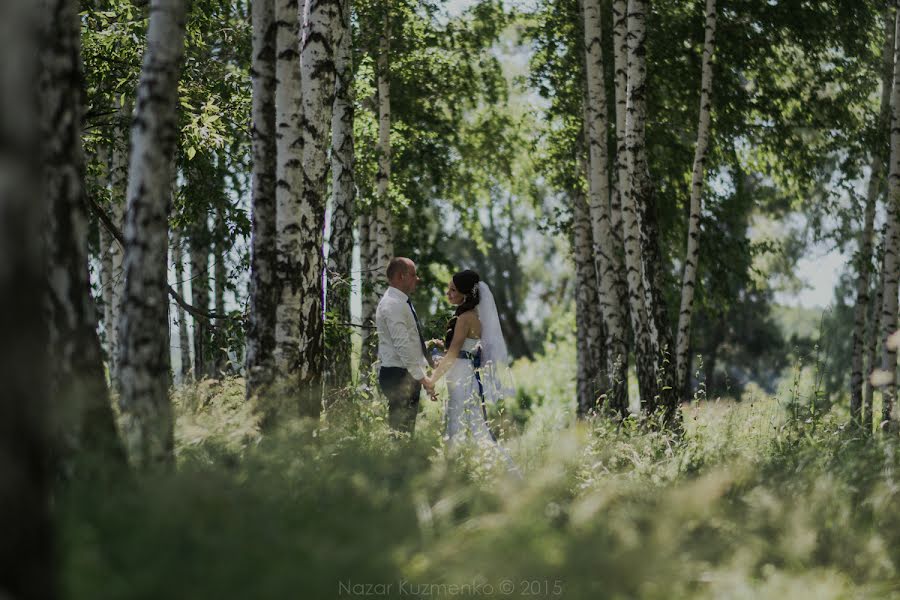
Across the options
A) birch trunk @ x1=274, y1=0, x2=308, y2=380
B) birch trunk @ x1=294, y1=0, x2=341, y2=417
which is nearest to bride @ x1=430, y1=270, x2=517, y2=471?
birch trunk @ x1=294, y1=0, x2=341, y2=417

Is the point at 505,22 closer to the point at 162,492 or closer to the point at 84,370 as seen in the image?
the point at 84,370

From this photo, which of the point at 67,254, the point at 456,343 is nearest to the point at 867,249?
the point at 456,343

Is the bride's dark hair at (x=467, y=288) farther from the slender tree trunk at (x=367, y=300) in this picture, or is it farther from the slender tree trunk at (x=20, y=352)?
the slender tree trunk at (x=20, y=352)

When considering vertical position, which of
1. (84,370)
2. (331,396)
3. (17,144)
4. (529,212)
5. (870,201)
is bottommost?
(331,396)

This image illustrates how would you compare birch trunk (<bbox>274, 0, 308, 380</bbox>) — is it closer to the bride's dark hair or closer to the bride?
the bride

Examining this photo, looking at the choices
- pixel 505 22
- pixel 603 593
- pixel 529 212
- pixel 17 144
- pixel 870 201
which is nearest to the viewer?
pixel 17 144

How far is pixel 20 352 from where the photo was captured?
231 cm

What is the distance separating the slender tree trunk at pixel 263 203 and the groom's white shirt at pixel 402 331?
1399 millimetres

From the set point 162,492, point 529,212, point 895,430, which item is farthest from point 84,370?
point 529,212

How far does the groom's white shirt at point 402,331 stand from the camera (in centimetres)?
883

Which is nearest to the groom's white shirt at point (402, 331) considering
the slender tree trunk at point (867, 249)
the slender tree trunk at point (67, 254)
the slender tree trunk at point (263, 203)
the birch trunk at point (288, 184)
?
the birch trunk at point (288, 184)

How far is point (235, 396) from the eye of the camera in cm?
791

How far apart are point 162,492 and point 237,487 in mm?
912

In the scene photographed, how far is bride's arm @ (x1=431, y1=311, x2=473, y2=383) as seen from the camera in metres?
9.19
